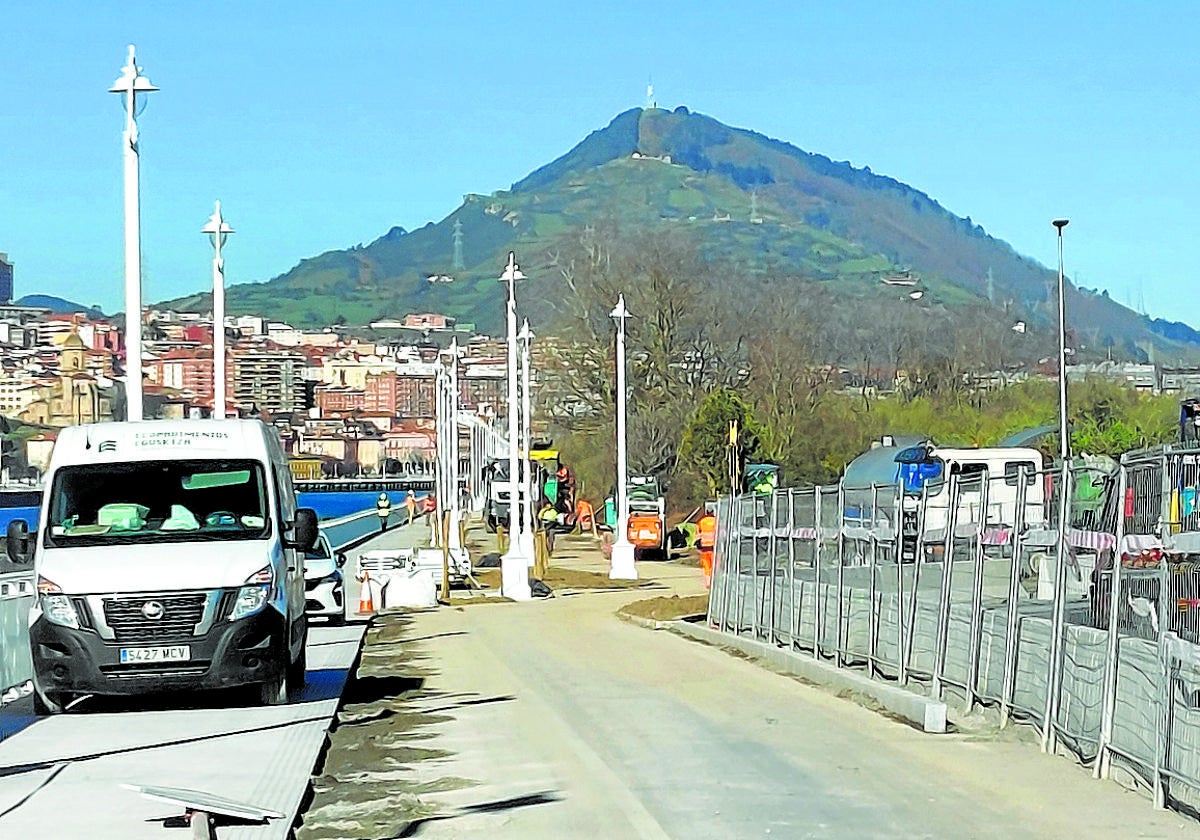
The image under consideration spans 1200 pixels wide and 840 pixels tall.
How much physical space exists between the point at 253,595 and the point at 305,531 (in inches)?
52.9

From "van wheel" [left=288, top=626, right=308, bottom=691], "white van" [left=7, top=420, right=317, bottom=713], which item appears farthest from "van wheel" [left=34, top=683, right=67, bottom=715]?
"van wheel" [left=288, top=626, right=308, bottom=691]

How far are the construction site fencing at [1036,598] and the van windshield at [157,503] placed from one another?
20.0 ft

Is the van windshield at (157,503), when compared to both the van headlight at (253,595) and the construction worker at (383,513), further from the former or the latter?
the construction worker at (383,513)

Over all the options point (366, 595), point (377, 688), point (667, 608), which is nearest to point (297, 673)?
point (377, 688)

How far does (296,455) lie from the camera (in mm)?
103812

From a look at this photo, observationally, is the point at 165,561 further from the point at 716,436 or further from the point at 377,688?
the point at 716,436

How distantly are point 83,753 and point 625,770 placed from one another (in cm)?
406

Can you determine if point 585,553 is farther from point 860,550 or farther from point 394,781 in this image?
point 394,781

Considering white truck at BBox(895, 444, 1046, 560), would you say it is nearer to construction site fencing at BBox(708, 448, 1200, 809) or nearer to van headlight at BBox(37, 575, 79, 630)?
construction site fencing at BBox(708, 448, 1200, 809)

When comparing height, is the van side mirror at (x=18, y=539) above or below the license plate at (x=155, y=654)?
above

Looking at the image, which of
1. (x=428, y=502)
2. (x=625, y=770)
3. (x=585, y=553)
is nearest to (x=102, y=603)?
(x=625, y=770)

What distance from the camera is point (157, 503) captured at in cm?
1698

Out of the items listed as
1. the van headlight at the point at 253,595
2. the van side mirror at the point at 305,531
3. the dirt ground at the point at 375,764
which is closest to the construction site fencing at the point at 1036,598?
the dirt ground at the point at 375,764

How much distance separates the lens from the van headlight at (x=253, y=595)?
52.3 feet
